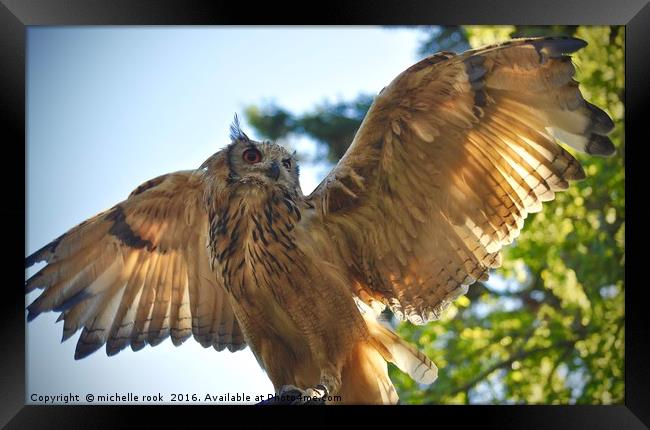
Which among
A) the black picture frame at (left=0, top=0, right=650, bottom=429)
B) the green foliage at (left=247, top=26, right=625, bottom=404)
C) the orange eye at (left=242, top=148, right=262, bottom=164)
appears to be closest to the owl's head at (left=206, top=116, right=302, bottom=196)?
the orange eye at (left=242, top=148, right=262, bottom=164)

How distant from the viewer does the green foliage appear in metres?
4.44

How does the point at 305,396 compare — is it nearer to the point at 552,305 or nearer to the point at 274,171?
the point at 274,171

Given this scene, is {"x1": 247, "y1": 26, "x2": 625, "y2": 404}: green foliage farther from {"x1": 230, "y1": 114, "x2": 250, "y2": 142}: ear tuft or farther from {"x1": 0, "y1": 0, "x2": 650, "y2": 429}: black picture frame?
{"x1": 230, "y1": 114, "x2": 250, "y2": 142}: ear tuft

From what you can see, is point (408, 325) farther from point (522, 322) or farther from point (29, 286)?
point (29, 286)

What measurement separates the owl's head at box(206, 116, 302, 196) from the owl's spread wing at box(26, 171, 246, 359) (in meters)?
0.26

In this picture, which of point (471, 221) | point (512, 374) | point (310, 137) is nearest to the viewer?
point (471, 221)

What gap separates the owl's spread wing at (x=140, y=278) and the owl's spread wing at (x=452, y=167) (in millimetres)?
539

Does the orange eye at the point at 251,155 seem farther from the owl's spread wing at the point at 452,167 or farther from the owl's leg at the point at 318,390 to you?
the owl's leg at the point at 318,390

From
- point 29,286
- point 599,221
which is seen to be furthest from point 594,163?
point 29,286

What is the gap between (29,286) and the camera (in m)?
3.06

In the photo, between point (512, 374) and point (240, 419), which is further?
point (512, 374)

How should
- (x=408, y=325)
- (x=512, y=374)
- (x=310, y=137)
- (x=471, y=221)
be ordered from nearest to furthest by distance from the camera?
(x=471, y=221) < (x=512, y=374) < (x=408, y=325) < (x=310, y=137)

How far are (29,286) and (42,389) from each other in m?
0.38
